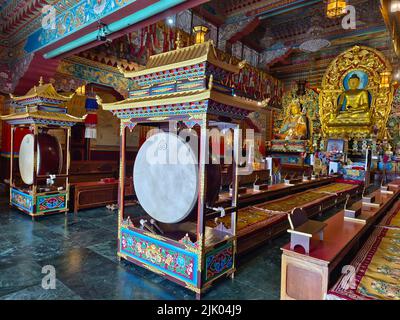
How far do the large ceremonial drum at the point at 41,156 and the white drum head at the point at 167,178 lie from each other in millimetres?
3181

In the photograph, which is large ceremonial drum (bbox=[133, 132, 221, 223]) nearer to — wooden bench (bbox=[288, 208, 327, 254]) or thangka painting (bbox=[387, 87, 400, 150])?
wooden bench (bbox=[288, 208, 327, 254])

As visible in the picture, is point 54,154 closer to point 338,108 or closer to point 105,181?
point 105,181

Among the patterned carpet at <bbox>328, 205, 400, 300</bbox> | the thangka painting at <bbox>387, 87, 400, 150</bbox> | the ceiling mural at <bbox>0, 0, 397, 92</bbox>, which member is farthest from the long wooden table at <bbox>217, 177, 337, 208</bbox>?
the thangka painting at <bbox>387, 87, 400, 150</bbox>

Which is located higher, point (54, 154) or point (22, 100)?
point (22, 100)

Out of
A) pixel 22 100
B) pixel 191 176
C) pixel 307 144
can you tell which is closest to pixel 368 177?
pixel 307 144

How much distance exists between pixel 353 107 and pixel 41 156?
12.9 meters

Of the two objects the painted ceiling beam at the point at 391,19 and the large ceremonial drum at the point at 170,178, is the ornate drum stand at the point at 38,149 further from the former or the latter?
the painted ceiling beam at the point at 391,19

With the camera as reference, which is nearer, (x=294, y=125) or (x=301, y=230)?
(x=301, y=230)

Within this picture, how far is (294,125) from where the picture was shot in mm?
13844

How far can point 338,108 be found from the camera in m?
12.8

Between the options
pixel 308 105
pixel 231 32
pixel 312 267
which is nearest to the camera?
pixel 312 267

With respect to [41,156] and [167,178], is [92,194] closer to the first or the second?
[41,156]

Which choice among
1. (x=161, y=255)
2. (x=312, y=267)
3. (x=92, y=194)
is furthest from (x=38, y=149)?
(x=312, y=267)
